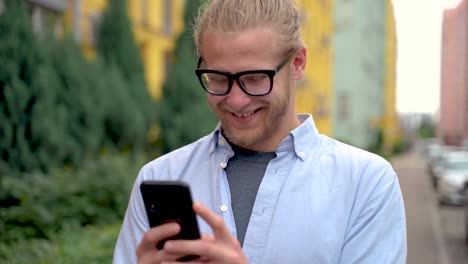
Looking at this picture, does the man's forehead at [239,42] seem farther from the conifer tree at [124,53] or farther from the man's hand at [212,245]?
the conifer tree at [124,53]

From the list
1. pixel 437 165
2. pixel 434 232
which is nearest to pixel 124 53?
pixel 434 232

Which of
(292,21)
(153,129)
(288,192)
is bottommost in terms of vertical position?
(153,129)

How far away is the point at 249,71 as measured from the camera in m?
1.85

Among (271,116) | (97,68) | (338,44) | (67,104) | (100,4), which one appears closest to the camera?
(271,116)

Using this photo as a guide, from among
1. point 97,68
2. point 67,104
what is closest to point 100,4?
point 97,68

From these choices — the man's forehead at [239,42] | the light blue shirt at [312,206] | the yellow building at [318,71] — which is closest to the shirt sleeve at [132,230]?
the light blue shirt at [312,206]

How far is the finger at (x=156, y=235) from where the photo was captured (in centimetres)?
157

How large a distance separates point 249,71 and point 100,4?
53.7 ft

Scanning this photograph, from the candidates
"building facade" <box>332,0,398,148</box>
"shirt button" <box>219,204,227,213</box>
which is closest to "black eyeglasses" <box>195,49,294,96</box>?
"shirt button" <box>219,204,227,213</box>

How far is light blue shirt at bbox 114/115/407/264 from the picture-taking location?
6.09 feet

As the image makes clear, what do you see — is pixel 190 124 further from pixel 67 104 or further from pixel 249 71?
pixel 249 71

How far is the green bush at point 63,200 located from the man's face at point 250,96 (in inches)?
197

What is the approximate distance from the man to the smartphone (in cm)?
16

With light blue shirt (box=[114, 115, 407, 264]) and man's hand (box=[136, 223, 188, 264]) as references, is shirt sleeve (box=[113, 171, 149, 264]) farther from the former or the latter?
man's hand (box=[136, 223, 188, 264])
